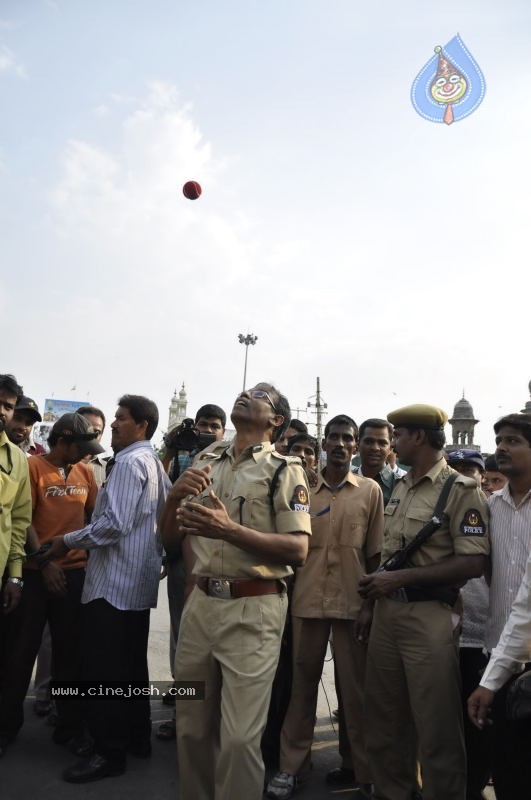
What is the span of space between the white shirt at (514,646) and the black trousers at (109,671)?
2.05 m

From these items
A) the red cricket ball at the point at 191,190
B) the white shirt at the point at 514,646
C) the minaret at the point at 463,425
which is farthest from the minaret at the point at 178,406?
the white shirt at the point at 514,646

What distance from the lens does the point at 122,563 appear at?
128 inches

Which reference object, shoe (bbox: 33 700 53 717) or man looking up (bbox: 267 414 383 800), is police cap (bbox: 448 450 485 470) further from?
shoe (bbox: 33 700 53 717)

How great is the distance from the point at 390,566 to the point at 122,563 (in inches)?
62.8

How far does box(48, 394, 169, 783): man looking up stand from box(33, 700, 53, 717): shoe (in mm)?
797

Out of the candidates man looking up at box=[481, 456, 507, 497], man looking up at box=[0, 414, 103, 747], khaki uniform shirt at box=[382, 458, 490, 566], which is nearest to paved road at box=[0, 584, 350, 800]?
man looking up at box=[0, 414, 103, 747]

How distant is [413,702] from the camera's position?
2.69 m

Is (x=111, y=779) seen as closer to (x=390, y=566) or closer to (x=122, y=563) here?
(x=122, y=563)

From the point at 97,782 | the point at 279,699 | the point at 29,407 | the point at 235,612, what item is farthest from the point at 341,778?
the point at 29,407

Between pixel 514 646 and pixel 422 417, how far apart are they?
1283 millimetres

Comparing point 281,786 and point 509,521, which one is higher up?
point 509,521

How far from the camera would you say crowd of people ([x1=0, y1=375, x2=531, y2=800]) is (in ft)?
7.70

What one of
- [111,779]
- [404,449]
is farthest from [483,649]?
[111,779]

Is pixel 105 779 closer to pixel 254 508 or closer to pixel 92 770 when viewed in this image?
pixel 92 770
